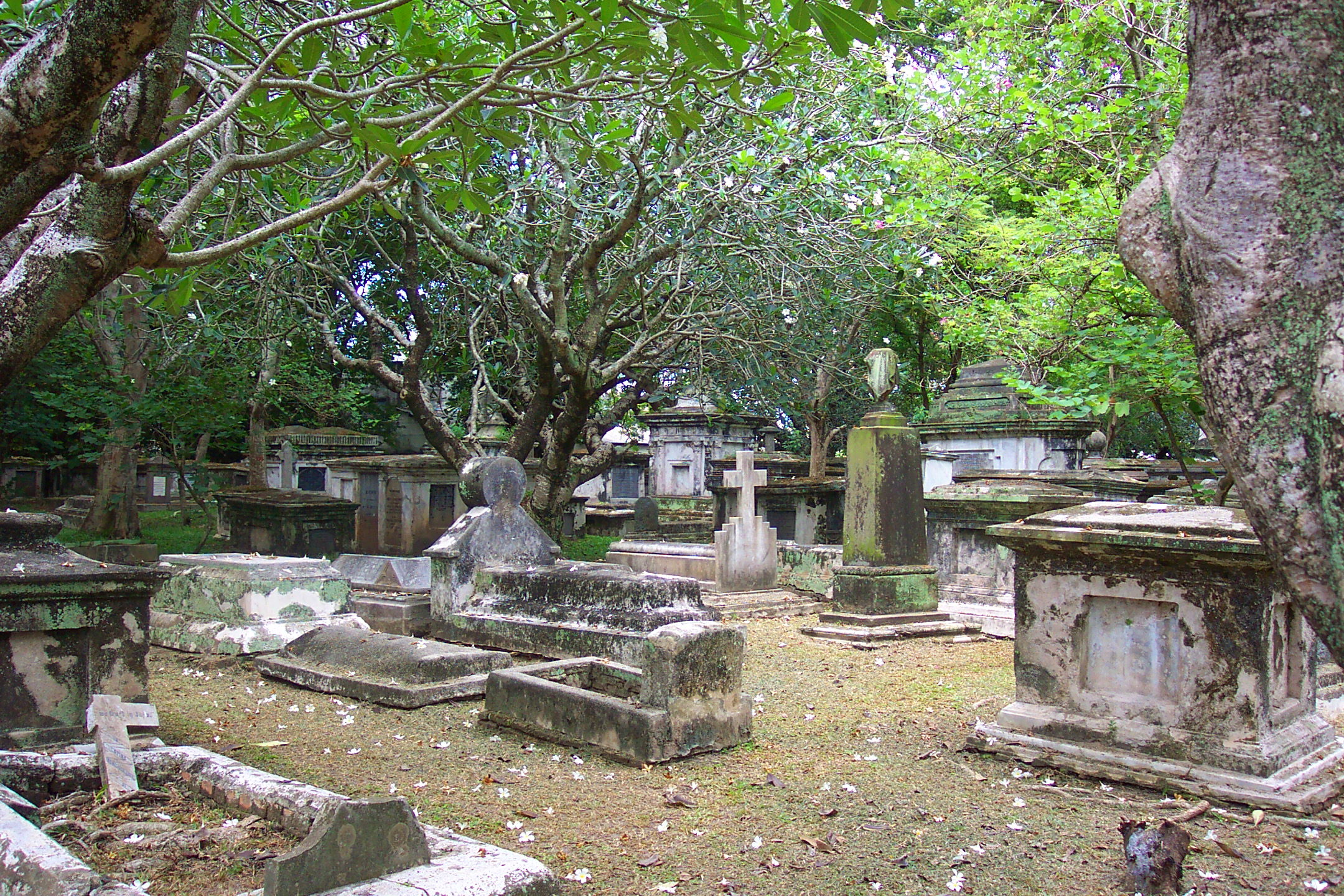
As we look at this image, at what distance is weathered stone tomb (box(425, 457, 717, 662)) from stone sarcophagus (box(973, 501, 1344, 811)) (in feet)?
8.36

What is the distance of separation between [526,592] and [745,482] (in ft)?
14.7

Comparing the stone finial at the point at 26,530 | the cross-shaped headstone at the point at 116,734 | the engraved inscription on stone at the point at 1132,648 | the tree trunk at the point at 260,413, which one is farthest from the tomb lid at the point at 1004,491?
the tree trunk at the point at 260,413

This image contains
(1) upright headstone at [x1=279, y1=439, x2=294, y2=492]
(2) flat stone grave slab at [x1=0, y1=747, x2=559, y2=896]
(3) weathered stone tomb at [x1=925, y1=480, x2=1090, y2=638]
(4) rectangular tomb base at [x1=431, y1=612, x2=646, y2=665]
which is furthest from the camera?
(1) upright headstone at [x1=279, y1=439, x2=294, y2=492]

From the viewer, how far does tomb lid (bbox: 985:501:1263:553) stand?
4477 millimetres

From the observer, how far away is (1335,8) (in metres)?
1.57

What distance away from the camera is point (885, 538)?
9656 millimetres

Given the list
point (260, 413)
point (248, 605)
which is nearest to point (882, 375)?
point (248, 605)

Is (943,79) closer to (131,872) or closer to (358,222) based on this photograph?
(358,222)

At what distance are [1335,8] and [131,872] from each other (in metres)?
3.88

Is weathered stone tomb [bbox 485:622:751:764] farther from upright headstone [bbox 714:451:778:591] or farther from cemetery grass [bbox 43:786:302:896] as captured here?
upright headstone [bbox 714:451:778:591]

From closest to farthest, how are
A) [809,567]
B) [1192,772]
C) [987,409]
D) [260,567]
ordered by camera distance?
[1192,772] < [260,567] < [809,567] < [987,409]

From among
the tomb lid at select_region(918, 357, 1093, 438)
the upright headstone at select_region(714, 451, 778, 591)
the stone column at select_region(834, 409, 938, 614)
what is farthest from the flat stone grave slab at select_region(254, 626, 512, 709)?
the tomb lid at select_region(918, 357, 1093, 438)

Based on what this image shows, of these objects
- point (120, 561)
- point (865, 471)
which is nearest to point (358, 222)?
point (120, 561)

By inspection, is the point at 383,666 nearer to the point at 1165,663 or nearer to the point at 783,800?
the point at 783,800
